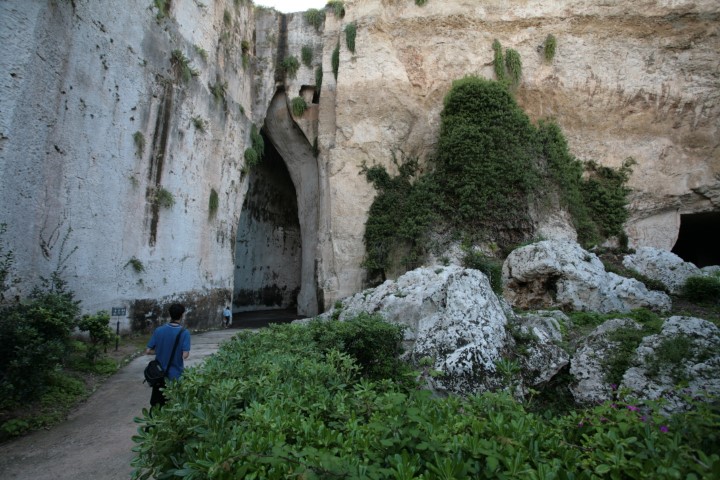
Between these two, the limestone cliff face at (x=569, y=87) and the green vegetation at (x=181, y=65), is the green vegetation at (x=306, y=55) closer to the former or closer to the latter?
the limestone cliff face at (x=569, y=87)

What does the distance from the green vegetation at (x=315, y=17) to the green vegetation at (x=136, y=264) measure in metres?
15.2

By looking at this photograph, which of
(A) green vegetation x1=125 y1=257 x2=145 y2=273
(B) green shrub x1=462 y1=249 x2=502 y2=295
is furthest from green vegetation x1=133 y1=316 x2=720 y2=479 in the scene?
(B) green shrub x1=462 y1=249 x2=502 y2=295

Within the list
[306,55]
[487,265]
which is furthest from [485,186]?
[306,55]

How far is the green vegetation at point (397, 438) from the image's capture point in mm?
1640

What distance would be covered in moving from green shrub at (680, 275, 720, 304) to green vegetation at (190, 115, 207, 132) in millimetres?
16921

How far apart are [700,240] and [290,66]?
25199 millimetres

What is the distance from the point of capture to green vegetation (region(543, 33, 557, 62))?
17.0 meters

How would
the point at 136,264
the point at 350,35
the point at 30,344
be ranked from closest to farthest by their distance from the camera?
the point at 30,344
the point at 136,264
the point at 350,35

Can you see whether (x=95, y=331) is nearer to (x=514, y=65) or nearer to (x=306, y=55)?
(x=306, y=55)

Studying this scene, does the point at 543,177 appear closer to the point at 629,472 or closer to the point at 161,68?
the point at 161,68

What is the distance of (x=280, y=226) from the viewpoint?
2597 centimetres

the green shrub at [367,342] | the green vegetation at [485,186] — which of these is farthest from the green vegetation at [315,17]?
the green shrub at [367,342]

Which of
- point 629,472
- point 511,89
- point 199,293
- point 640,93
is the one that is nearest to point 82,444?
point 629,472

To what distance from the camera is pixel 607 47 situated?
55.6 feet
